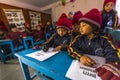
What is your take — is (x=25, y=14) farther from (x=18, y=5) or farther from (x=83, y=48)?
(x=83, y=48)

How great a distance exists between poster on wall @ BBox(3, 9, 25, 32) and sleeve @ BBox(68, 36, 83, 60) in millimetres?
3402

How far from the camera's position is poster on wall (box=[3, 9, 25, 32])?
10.7 feet

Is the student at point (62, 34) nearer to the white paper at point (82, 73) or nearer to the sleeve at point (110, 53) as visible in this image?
the sleeve at point (110, 53)

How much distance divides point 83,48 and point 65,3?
12.5ft

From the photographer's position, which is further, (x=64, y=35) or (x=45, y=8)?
(x=45, y=8)

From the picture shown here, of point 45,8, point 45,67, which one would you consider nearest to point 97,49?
point 45,67

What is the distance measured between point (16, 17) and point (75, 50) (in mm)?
3639

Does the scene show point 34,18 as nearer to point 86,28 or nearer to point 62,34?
point 62,34

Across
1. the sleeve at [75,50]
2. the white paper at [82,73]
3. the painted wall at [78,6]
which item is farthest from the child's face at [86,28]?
the painted wall at [78,6]

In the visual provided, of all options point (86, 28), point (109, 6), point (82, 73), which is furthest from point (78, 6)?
point (82, 73)

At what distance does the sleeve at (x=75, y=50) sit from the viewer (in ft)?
1.93

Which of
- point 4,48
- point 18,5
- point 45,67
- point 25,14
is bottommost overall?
point 4,48

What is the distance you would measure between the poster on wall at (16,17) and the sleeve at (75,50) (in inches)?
134

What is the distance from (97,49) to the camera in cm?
69
